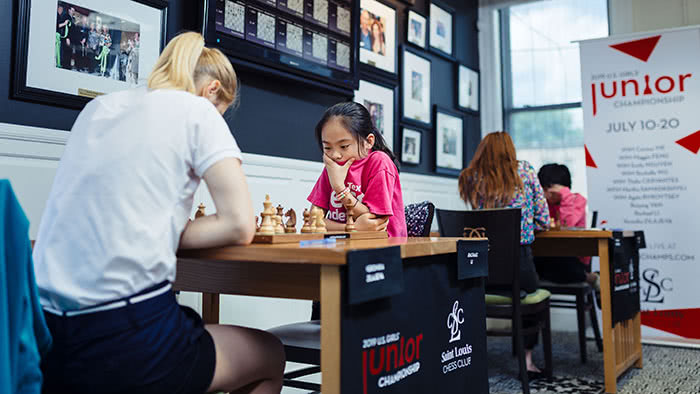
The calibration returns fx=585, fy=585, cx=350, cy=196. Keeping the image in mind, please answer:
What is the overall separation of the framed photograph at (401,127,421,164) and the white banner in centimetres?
134

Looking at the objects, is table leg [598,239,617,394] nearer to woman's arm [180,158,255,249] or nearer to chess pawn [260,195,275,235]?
chess pawn [260,195,275,235]

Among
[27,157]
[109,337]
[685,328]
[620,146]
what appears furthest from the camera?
[620,146]

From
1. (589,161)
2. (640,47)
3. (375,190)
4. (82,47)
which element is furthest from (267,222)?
(640,47)

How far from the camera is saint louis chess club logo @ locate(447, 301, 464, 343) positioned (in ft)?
5.19

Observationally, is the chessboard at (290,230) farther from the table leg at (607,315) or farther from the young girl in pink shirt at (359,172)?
the table leg at (607,315)

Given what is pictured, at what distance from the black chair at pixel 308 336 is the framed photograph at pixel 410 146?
170cm

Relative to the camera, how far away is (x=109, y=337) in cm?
108

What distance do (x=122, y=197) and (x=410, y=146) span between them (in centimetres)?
331

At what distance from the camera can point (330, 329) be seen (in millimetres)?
1162

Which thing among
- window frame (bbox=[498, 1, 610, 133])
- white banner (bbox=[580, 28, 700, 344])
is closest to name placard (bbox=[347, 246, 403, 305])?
white banner (bbox=[580, 28, 700, 344])

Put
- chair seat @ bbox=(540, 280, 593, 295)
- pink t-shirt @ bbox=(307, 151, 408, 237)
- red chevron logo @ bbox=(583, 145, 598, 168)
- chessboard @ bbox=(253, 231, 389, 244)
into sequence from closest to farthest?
chessboard @ bbox=(253, 231, 389, 244), pink t-shirt @ bbox=(307, 151, 408, 237), chair seat @ bbox=(540, 280, 593, 295), red chevron logo @ bbox=(583, 145, 598, 168)

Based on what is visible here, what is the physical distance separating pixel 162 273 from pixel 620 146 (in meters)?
4.09

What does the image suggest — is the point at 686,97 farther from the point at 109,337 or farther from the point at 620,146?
the point at 109,337

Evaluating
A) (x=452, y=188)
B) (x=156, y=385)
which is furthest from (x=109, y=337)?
(x=452, y=188)
